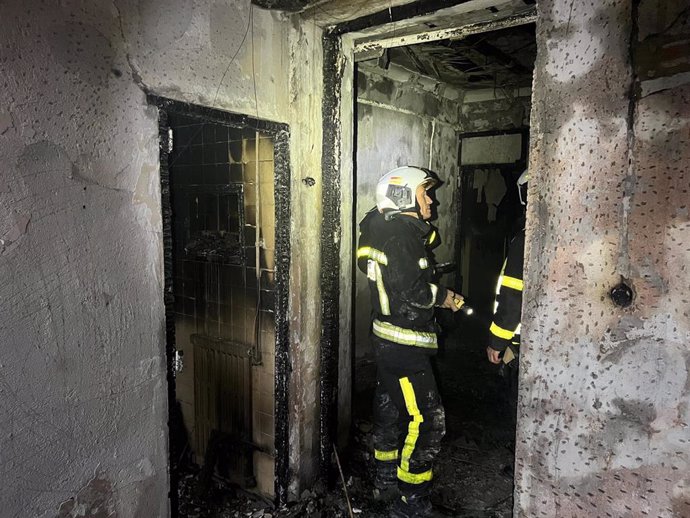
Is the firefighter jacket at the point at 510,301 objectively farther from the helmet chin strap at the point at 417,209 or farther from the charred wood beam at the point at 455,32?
the charred wood beam at the point at 455,32

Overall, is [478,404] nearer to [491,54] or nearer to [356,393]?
[356,393]

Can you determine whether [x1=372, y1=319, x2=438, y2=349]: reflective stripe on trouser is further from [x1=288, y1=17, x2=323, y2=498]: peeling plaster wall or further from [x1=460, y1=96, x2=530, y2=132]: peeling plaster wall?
[x1=460, y1=96, x2=530, y2=132]: peeling plaster wall

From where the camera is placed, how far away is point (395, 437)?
3.57 metres

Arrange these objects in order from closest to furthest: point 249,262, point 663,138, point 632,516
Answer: point 663,138
point 632,516
point 249,262

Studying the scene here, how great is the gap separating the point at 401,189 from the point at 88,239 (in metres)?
2.22

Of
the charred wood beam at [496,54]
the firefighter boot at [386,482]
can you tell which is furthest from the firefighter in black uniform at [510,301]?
the charred wood beam at [496,54]

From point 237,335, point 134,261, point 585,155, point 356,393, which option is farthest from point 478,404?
point 134,261

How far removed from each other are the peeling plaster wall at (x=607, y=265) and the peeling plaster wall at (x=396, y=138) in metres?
3.00

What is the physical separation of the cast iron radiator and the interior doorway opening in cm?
117

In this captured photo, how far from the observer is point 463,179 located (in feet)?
22.3

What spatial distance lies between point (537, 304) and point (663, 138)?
32.0 inches

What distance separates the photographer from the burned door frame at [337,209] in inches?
127

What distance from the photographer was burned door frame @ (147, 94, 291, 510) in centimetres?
225

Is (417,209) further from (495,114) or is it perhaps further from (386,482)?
(495,114)
